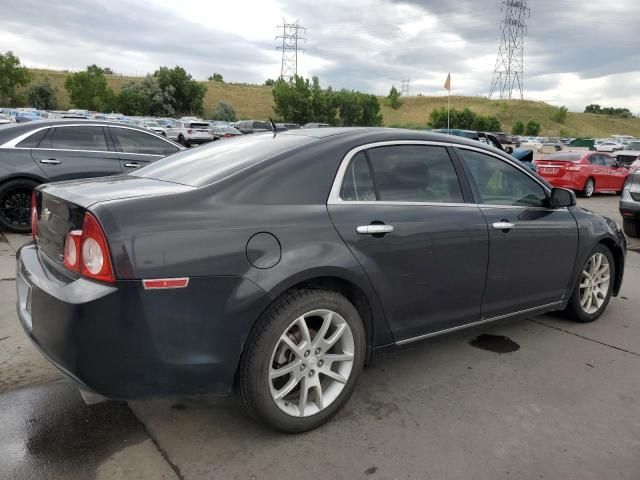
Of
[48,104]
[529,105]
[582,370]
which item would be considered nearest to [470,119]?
[529,105]

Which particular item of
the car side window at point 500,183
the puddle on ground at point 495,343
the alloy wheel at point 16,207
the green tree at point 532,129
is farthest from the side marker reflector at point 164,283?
the green tree at point 532,129

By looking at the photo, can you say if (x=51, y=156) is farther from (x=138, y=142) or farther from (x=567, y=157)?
(x=567, y=157)

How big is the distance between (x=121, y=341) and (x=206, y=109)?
8496cm

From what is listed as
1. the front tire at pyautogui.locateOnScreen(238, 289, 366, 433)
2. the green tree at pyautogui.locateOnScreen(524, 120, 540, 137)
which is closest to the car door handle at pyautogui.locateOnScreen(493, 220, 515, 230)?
the front tire at pyautogui.locateOnScreen(238, 289, 366, 433)

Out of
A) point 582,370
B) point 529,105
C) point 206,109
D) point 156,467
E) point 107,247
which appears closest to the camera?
point 107,247

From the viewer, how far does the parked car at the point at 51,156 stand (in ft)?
23.5

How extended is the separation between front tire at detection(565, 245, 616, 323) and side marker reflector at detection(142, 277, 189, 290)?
3.37 m

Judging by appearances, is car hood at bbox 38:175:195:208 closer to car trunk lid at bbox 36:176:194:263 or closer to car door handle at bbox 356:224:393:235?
car trunk lid at bbox 36:176:194:263

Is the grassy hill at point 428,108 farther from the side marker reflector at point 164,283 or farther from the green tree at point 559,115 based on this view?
the side marker reflector at point 164,283

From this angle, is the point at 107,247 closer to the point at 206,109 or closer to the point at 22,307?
the point at 22,307

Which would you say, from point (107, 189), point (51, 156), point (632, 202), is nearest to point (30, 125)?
point (51, 156)

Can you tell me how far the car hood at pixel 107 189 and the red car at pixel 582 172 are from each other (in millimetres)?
14871

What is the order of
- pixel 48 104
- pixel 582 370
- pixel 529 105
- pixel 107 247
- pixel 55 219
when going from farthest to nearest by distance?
pixel 529 105, pixel 48 104, pixel 582 370, pixel 55 219, pixel 107 247

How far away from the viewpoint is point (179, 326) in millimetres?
2279
